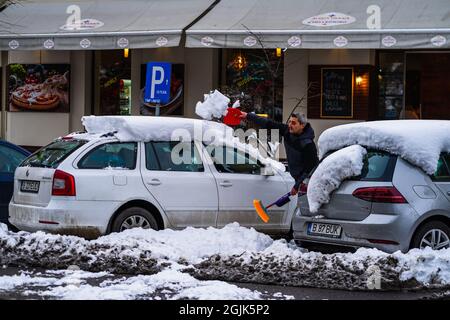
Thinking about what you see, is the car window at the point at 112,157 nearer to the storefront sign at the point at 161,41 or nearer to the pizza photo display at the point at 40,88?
the storefront sign at the point at 161,41

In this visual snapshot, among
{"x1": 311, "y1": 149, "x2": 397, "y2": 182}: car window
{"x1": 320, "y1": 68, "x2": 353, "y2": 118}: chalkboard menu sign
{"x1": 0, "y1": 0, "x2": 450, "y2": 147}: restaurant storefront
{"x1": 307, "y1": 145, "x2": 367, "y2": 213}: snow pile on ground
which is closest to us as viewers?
{"x1": 311, "y1": 149, "x2": 397, "y2": 182}: car window

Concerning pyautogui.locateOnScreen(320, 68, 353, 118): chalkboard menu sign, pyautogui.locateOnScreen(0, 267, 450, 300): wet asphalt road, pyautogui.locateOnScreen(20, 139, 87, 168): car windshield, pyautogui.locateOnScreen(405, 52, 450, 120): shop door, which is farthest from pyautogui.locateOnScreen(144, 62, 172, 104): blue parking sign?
pyautogui.locateOnScreen(405, 52, 450, 120): shop door

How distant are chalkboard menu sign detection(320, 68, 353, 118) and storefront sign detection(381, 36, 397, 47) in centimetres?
Result: 262

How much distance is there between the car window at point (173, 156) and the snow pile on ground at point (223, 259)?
3.21 ft

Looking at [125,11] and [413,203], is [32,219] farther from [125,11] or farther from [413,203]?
[125,11]

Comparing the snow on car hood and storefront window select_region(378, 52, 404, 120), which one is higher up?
storefront window select_region(378, 52, 404, 120)

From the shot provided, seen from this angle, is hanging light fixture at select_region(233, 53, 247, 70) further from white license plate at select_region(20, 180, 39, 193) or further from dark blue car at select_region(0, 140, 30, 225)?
white license plate at select_region(20, 180, 39, 193)

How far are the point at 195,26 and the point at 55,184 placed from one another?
838 centimetres

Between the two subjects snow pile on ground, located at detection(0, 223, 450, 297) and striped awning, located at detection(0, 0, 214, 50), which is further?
striped awning, located at detection(0, 0, 214, 50)

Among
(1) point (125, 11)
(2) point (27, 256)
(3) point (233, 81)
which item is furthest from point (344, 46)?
(2) point (27, 256)

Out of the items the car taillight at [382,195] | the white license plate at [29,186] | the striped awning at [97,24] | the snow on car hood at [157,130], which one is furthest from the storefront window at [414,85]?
the white license plate at [29,186]

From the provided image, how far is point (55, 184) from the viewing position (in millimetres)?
9375

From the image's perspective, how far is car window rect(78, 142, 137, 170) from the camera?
9680mm

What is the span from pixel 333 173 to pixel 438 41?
24.0 ft
